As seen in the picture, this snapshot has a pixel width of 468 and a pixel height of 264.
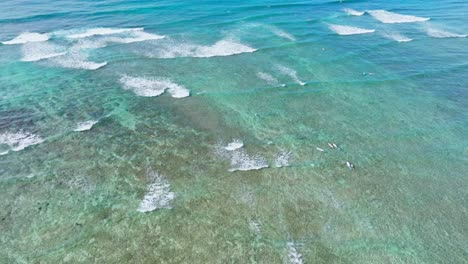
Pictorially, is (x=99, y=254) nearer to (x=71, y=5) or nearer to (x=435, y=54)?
(x=435, y=54)

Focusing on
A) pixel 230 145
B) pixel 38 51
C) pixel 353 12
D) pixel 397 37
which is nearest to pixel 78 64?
pixel 38 51

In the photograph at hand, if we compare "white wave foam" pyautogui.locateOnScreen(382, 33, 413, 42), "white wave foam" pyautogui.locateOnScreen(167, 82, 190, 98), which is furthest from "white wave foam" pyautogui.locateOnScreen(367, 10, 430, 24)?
"white wave foam" pyautogui.locateOnScreen(167, 82, 190, 98)

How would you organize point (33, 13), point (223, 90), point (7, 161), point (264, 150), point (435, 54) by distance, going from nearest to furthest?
point (7, 161) → point (264, 150) → point (223, 90) → point (435, 54) → point (33, 13)

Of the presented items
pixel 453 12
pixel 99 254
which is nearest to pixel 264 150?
pixel 99 254

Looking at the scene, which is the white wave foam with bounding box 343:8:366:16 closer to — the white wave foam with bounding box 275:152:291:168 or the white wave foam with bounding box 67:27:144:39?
the white wave foam with bounding box 67:27:144:39

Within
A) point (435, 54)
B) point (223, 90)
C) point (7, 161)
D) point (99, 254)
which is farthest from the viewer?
point (435, 54)
